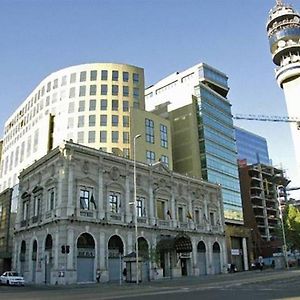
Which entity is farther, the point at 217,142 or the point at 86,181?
the point at 217,142

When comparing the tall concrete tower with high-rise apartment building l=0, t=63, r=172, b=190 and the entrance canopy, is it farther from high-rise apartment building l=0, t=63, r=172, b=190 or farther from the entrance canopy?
the entrance canopy

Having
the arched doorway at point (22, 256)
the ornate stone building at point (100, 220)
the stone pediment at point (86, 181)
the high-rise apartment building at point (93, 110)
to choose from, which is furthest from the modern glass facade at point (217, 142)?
the arched doorway at point (22, 256)

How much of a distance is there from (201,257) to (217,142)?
33.0 meters

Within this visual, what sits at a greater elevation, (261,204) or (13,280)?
(261,204)

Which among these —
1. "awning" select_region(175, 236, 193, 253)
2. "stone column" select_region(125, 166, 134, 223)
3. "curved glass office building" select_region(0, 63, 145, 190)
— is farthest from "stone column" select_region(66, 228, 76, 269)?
"curved glass office building" select_region(0, 63, 145, 190)

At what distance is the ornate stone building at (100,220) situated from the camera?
141ft

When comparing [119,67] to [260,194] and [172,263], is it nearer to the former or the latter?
[172,263]

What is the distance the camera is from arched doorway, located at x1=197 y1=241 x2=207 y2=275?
196 feet

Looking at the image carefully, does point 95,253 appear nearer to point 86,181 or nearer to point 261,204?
point 86,181

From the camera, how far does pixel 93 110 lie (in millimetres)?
79125

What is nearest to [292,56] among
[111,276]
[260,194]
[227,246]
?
[260,194]

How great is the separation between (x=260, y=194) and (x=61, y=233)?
79.4 metres

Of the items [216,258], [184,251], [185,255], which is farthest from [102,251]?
[216,258]

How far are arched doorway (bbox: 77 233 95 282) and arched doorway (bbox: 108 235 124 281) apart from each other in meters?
2.70
